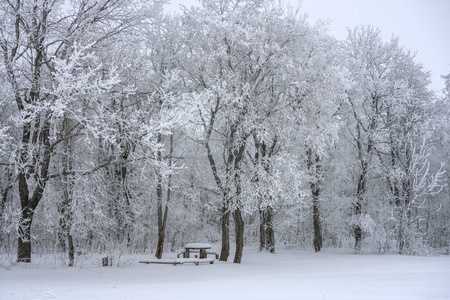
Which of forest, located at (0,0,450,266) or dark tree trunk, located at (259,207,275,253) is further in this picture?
dark tree trunk, located at (259,207,275,253)

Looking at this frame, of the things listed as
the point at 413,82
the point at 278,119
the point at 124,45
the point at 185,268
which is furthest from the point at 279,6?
the point at 413,82

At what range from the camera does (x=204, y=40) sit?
45.6 ft

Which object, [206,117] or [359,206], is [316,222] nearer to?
[359,206]

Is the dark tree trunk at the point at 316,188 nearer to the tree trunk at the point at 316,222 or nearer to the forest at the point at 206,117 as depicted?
the tree trunk at the point at 316,222

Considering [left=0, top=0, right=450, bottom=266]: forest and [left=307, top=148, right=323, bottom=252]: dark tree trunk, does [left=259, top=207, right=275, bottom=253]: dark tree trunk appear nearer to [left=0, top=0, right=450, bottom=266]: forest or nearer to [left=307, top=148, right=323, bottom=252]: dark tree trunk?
[left=0, top=0, right=450, bottom=266]: forest

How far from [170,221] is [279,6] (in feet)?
44.2

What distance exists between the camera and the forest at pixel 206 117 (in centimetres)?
1018

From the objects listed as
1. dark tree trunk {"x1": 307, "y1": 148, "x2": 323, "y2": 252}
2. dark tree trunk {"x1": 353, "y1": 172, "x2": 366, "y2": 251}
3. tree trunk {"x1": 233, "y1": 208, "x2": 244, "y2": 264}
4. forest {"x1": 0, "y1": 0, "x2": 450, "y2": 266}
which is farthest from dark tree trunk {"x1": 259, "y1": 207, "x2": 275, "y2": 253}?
dark tree trunk {"x1": 353, "y1": 172, "x2": 366, "y2": 251}

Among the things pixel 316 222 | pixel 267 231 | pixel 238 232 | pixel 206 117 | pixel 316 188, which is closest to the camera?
pixel 206 117

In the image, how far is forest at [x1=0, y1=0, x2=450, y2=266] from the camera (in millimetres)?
10180

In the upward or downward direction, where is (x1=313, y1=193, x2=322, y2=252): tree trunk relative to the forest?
downward

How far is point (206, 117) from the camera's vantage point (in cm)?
1405

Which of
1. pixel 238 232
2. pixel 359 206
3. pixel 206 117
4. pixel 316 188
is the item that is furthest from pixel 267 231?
pixel 206 117

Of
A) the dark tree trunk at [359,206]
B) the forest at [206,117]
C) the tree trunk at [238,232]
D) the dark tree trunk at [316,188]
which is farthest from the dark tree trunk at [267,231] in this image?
the dark tree trunk at [359,206]
